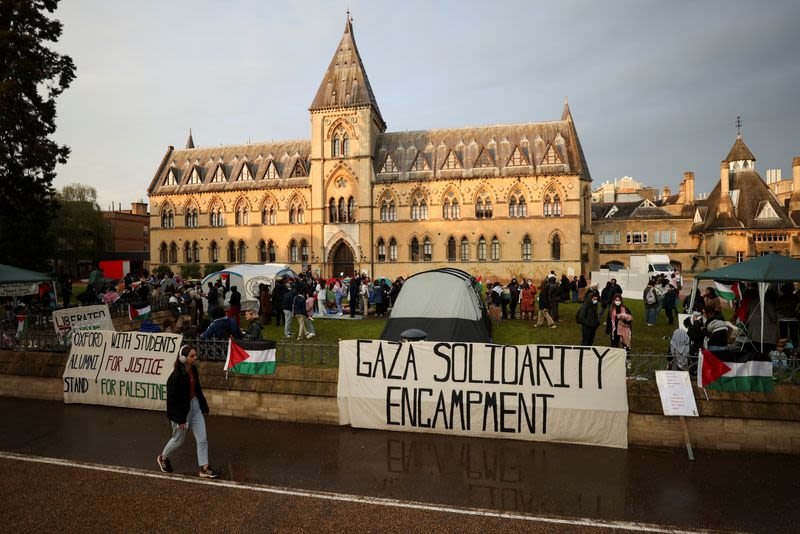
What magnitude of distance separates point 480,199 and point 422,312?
33.8 m

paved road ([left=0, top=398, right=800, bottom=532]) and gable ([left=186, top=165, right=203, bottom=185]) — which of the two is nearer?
paved road ([left=0, top=398, right=800, bottom=532])

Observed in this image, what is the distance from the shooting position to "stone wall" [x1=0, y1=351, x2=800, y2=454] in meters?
8.18

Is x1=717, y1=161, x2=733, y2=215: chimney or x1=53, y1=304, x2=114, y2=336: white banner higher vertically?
x1=717, y1=161, x2=733, y2=215: chimney

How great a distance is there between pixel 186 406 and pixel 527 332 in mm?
14101

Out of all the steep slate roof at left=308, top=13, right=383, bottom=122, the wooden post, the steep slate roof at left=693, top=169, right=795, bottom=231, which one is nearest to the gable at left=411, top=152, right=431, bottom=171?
the steep slate roof at left=308, top=13, right=383, bottom=122

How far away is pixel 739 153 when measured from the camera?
57188mm

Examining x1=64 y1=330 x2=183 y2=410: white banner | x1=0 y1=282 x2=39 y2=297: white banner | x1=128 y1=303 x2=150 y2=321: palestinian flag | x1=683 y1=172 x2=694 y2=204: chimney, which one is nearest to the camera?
x1=64 y1=330 x2=183 y2=410: white banner

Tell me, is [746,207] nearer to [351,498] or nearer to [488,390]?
[488,390]

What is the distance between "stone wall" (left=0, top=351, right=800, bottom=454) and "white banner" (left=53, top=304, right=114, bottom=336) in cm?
156

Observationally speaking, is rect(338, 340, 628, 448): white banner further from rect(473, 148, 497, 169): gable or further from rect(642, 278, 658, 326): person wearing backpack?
rect(473, 148, 497, 169): gable

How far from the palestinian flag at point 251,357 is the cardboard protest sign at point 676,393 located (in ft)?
26.4

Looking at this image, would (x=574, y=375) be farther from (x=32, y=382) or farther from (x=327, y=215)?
(x=327, y=215)

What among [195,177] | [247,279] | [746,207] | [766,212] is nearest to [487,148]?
[247,279]

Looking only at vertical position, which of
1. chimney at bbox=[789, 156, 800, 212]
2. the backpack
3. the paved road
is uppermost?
chimney at bbox=[789, 156, 800, 212]
